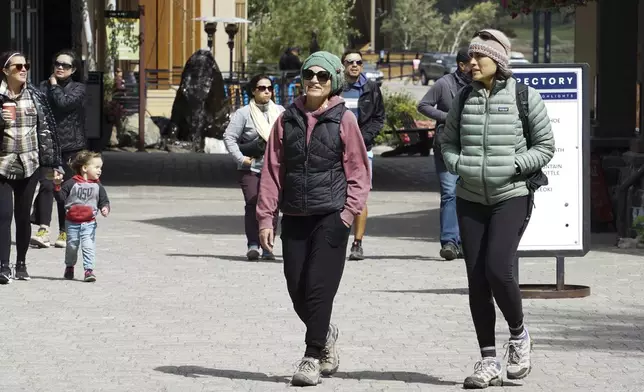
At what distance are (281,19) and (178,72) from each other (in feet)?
34.6

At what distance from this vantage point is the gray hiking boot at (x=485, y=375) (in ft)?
25.8

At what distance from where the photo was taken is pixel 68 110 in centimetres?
1443

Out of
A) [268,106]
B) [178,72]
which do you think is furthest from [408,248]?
[178,72]

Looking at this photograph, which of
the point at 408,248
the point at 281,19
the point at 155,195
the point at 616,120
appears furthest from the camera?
the point at 281,19

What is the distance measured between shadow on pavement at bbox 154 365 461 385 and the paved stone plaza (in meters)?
0.01

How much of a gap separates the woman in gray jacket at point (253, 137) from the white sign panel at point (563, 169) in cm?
324

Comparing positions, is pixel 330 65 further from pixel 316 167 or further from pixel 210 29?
pixel 210 29

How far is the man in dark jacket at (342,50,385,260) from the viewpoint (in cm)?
1392

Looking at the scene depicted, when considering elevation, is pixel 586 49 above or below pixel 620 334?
above

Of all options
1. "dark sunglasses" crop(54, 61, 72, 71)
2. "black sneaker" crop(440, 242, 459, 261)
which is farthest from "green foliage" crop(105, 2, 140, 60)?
"black sneaker" crop(440, 242, 459, 261)

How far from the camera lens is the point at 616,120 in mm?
17047

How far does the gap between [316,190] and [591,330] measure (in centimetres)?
255

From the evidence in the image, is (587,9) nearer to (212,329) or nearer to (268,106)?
(268,106)

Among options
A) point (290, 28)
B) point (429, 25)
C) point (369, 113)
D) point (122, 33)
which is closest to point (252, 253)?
point (369, 113)
